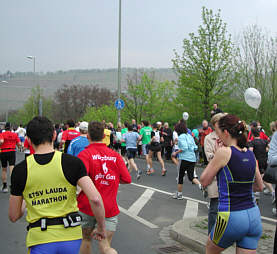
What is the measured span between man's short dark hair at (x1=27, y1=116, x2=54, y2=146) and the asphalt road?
10.5 feet

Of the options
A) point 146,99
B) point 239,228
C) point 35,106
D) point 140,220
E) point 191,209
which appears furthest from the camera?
point 35,106

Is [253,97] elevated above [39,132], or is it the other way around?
[253,97]

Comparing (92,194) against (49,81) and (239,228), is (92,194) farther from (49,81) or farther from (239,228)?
(49,81)

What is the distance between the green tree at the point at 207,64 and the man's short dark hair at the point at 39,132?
21.1 m

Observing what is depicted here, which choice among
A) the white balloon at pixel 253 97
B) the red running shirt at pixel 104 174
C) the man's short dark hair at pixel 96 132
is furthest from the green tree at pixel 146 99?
the red running shirt at pixel 104 174

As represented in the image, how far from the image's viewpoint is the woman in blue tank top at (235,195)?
3.45 metres

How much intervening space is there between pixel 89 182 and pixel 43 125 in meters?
0.56

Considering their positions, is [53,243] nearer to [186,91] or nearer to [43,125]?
[43,125]

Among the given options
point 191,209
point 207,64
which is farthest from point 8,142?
point 207,64

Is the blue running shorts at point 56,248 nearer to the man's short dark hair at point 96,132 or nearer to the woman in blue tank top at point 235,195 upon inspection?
the woman in blue tank top at point 235,195

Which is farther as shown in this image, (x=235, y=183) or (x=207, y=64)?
(x=207, y=64)

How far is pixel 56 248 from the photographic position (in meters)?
3.01

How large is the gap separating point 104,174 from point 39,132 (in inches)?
53.2

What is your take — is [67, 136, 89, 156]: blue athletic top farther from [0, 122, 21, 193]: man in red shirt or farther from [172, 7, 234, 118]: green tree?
[172, 7, 234, 118]: green tree
